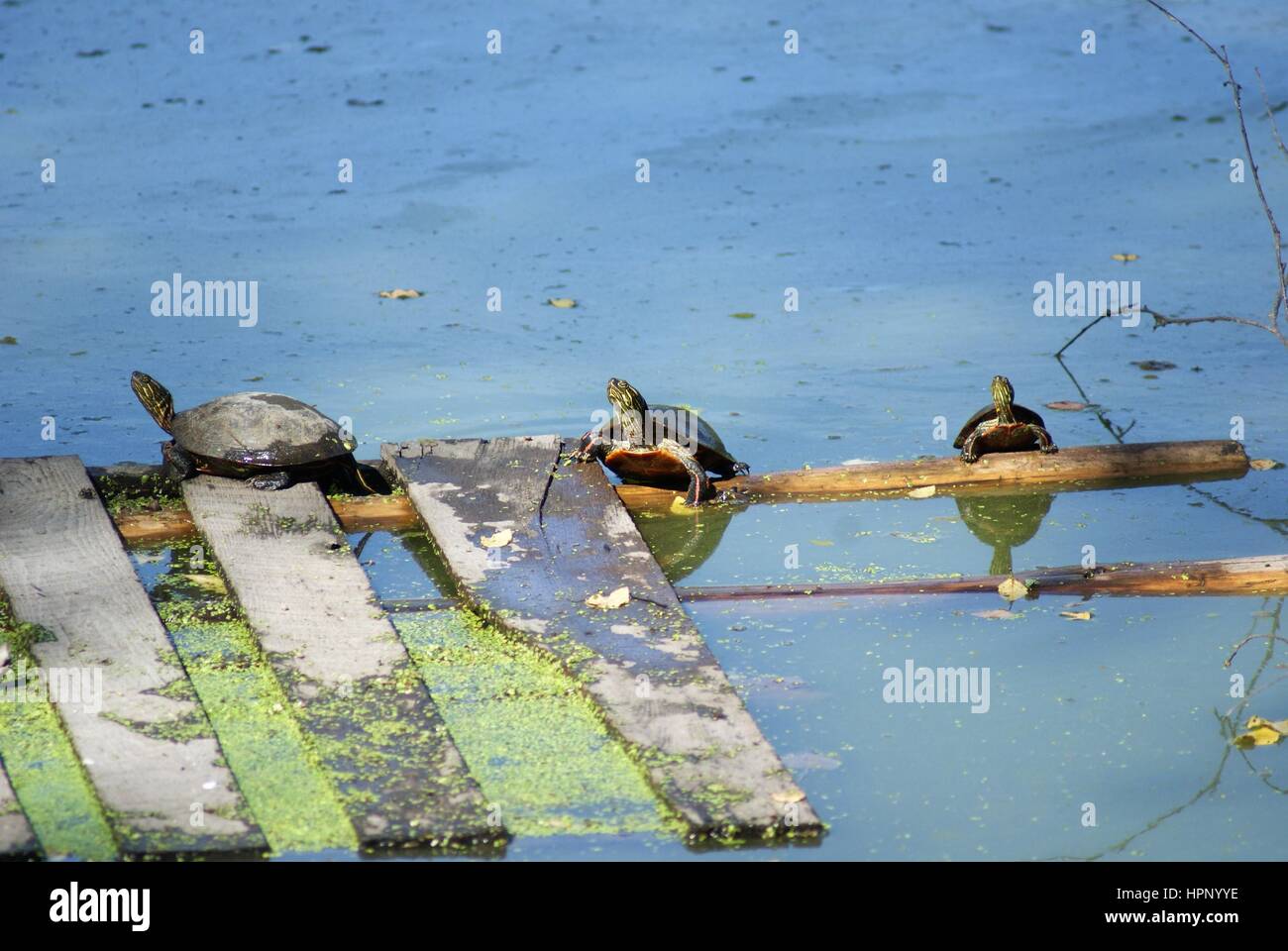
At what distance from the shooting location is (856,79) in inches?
471

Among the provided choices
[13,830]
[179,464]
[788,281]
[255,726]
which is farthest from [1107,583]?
[788,281]

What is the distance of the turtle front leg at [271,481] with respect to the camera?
17.6 feet

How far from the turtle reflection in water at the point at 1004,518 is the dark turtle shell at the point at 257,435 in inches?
85.0

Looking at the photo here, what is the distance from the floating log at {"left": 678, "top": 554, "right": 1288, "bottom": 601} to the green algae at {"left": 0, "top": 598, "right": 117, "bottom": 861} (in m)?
1.80

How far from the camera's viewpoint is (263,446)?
534cm

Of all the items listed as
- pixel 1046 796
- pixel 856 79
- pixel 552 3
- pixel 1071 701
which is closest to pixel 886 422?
pixel 1071 701

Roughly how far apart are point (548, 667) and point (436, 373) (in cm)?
294

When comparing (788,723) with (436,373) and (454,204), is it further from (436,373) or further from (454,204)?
(454,204)

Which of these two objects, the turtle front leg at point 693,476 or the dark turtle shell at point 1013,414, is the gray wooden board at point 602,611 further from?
the dark turtle shell at point 1013,414

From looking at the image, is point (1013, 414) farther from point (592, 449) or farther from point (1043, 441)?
point (592, 449)

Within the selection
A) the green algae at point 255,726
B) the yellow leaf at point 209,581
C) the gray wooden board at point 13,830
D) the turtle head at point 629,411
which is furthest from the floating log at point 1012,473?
the gray wooden board at point 13,830

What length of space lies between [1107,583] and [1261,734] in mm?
845

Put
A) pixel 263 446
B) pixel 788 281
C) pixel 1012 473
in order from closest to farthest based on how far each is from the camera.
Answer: pixel 263 446, pixel 1012 473, pixel 788 281

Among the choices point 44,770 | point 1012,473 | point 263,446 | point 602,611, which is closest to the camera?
point 44,770
